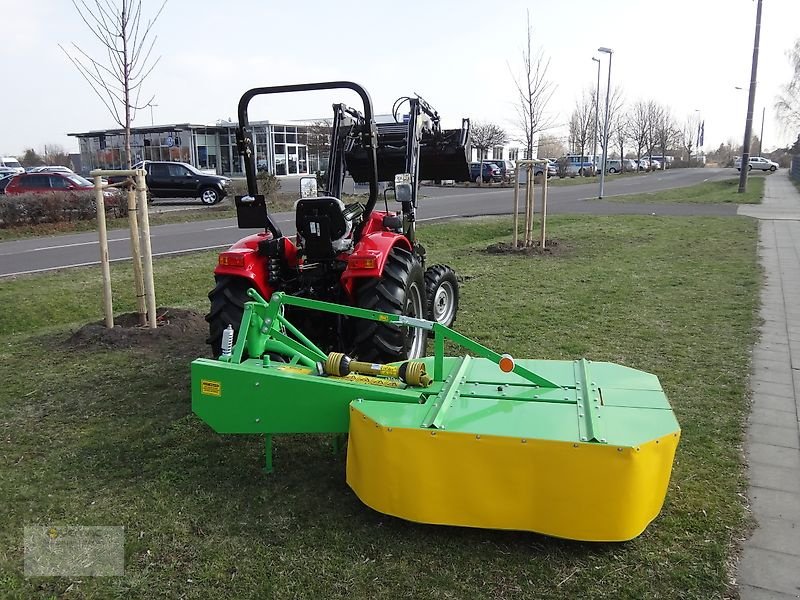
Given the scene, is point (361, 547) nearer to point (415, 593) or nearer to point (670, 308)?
point (415, 593)

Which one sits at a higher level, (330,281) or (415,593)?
(330,281)

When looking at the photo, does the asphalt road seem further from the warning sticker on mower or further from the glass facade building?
the glass facade building

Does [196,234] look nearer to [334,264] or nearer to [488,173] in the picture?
[334,264]

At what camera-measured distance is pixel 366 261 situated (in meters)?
4.39

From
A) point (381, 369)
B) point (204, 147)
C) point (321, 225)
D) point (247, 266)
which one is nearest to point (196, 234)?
point (247, 266)

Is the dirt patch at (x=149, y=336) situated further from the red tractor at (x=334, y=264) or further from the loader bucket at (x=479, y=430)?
the loader bucket at (x=479, y=430)

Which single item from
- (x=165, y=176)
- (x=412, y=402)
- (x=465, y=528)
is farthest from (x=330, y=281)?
(x=165, y=176)

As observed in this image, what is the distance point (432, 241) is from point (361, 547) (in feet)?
37.3

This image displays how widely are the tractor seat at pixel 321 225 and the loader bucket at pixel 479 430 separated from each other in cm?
103

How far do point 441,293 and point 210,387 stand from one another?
3404 millimetres

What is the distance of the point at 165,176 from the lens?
24.1 m

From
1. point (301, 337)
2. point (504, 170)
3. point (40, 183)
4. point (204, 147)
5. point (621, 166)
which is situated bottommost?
point (301, 337)

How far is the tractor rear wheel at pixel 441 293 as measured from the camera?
599 cm

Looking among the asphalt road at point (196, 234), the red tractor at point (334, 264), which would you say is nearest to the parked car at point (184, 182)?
the asphalt road at point (196, 234)
